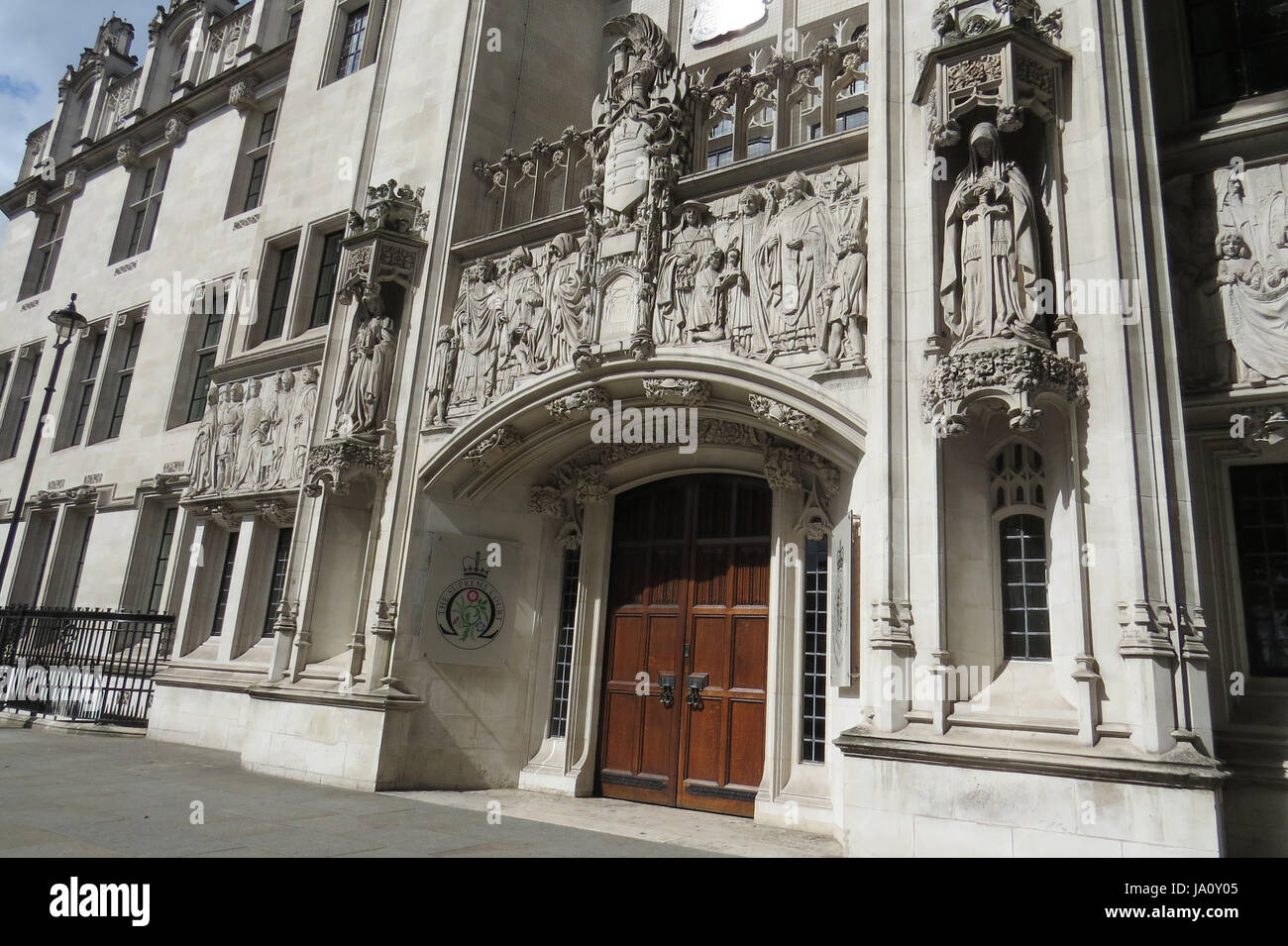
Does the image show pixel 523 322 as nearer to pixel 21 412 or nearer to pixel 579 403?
pixel 579 403

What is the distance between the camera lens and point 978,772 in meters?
6.74

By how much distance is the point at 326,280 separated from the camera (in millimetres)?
16453

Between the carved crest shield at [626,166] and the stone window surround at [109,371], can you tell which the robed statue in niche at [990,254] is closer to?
the carved crest shield at [626,166]

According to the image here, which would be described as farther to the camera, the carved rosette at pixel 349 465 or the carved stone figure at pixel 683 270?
the carved rosette at pixel 349 465

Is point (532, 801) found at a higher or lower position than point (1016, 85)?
lower

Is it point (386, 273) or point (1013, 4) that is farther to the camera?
point (386, 273)

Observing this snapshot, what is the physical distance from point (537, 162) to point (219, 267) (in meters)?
9.92

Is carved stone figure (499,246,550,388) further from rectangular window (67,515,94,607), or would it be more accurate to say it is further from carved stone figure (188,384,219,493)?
rectangular window (67,515,94,607)

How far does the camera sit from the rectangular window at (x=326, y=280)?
1630 centimetres

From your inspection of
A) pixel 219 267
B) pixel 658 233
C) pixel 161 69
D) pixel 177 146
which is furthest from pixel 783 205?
pixel 161 69

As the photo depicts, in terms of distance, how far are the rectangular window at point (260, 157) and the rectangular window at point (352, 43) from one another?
308cm

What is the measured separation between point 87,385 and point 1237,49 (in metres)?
24.4

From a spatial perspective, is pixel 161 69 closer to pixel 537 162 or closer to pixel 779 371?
pixel 537 162

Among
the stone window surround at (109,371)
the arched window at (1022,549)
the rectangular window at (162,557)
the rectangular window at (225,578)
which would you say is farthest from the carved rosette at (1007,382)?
the stone window surround at (109,371)
